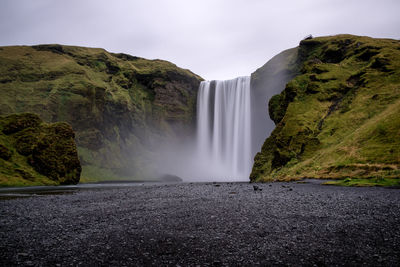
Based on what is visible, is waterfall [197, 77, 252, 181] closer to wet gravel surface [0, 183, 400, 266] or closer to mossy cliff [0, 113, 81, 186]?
mossy cliff [0, 113, 81, 186]

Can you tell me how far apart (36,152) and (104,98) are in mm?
38415

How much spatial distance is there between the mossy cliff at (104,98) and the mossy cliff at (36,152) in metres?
15.1

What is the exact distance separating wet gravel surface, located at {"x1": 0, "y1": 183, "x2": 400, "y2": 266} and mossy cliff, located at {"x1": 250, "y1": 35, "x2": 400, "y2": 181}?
34.9 feet

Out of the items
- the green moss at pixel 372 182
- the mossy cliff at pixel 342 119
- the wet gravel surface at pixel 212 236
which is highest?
the mossy cliff at pixel 342 119

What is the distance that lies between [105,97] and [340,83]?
62857 millimetres

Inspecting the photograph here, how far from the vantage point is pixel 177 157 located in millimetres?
85875

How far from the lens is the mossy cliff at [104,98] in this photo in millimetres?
62500

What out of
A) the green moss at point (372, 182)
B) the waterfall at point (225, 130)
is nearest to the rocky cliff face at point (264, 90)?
the waterfall at point (225, 130)

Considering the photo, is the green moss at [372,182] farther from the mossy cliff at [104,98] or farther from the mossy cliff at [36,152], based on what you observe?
the mossy cliff at [104,98]

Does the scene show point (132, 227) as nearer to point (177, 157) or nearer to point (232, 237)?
point (232, 237)

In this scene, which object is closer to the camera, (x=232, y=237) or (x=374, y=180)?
(x=232, y=237)

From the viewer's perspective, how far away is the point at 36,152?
36469 millimetres

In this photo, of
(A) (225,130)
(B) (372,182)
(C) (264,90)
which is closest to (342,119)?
(B) (372,182)

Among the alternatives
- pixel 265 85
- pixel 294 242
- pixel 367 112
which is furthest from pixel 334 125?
pixel 265 85
